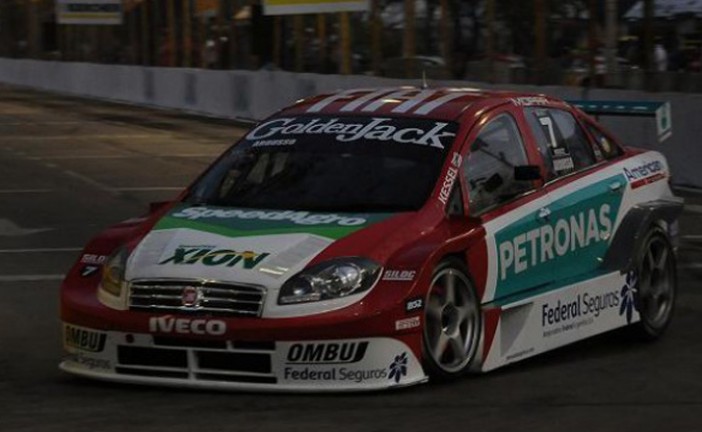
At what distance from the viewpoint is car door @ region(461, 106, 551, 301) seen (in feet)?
25.4

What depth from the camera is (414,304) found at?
23.2ft

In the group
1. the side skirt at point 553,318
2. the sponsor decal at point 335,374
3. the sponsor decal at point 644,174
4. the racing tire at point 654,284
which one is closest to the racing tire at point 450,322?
the side skirt at point 553,318

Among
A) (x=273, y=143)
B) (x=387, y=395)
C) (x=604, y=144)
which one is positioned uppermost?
(x=273, y=143)

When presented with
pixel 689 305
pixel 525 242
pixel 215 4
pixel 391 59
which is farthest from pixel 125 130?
pixel 525 242

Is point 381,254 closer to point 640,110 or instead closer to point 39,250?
point 640,110

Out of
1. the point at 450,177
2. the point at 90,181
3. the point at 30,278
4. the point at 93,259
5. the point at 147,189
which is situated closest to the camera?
the point at 93,259

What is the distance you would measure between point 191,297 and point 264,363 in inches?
17.0

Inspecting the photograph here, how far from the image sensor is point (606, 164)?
29.5ft

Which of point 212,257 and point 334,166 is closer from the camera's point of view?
point 212,257

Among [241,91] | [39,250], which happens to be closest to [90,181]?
[39,250]

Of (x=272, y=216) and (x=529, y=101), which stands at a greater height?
(x=529, y=101)

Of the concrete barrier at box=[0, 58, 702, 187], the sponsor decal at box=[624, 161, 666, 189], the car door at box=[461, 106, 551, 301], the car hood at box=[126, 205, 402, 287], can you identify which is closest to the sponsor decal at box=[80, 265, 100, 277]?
→ the car hood at box=[126, 205, 402, 287]

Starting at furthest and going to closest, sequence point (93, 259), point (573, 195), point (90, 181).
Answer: point (90, 181)
point (573, 195)
point (93, 259)

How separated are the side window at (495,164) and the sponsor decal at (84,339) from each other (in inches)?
74.9
